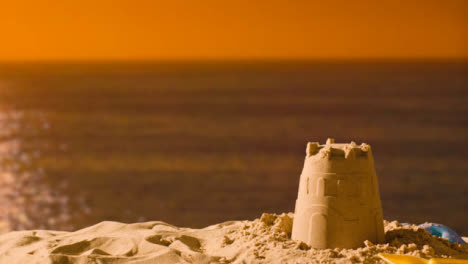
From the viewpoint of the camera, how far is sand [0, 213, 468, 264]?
20.1ft

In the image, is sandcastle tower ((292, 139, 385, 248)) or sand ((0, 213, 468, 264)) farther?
sandcastle tower ((292, 139, 385, 248))

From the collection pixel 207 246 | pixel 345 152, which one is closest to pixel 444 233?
pixel 345 152

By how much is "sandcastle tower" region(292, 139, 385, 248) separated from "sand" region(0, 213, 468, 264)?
5.4 inches

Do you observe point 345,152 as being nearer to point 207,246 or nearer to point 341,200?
point 341,200

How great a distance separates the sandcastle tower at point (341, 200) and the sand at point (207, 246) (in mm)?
137

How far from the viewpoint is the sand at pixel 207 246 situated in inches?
241

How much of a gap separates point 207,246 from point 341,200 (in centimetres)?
162

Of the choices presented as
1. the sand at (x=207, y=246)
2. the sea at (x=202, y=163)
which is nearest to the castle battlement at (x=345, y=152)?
the sand at (x=207, y=246)

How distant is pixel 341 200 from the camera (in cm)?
623

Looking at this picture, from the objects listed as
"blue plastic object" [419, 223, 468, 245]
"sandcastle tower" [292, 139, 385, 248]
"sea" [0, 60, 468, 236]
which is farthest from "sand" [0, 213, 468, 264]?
"sea" [0, 60, 468, 236]

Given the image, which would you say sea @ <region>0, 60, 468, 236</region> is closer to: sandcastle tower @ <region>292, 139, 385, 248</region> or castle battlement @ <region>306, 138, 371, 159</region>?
sandcastle tower @ <region>292, 139, 385, 248</region>

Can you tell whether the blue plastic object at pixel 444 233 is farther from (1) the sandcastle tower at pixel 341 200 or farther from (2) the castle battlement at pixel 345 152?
(2) the castle battlement at pixel 345 152

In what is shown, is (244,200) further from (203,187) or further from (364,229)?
(364,229)

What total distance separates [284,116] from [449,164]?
22584 mm
